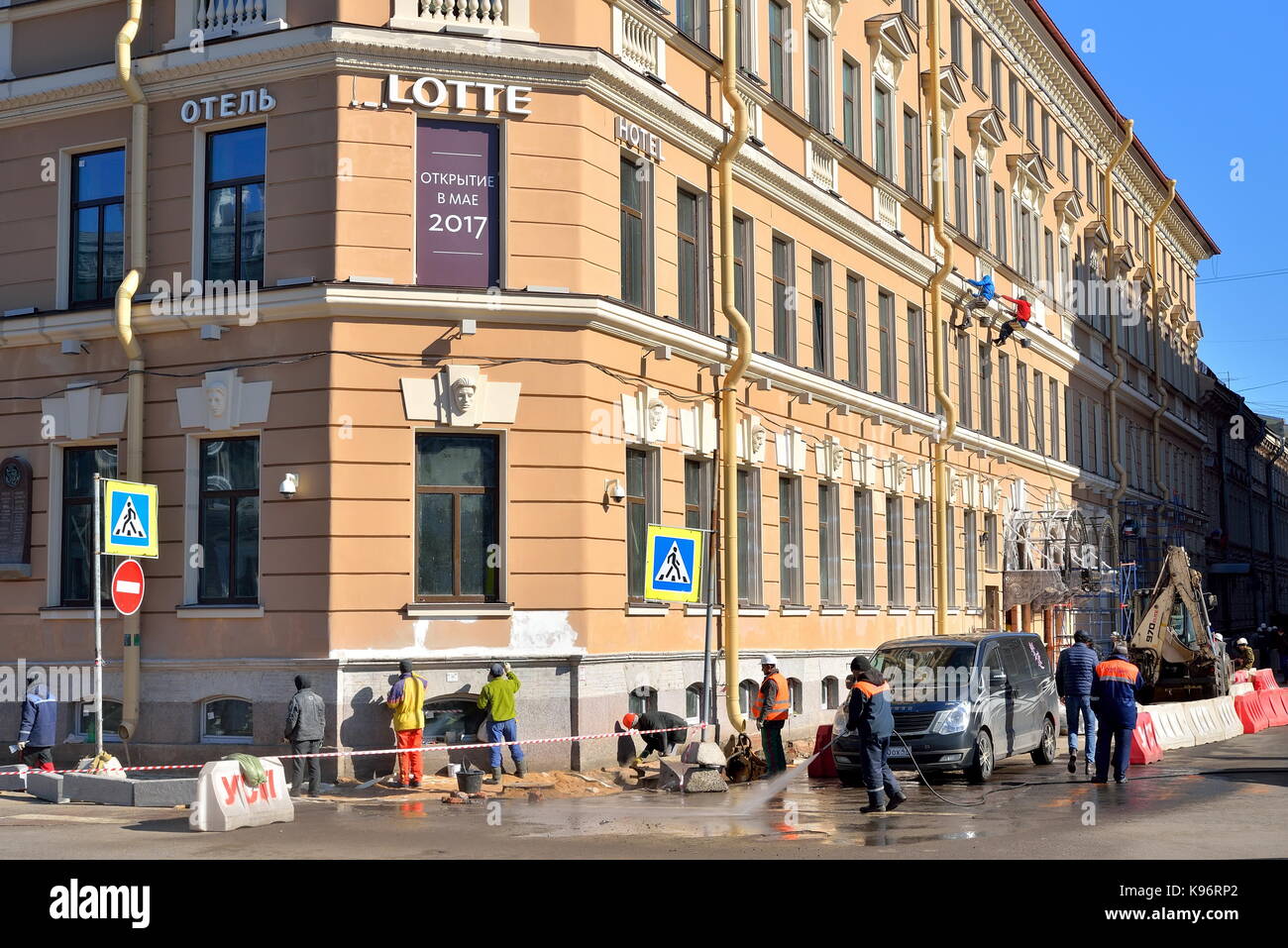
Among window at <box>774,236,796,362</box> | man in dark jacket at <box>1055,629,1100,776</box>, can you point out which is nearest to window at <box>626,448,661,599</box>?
window at <box>774,236,796,362</box>

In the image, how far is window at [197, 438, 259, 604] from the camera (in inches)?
800

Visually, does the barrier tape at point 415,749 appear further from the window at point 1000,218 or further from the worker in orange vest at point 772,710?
the window at point 1000,218

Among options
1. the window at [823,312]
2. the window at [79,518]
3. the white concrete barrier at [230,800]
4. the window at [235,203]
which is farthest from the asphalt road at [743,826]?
the window at [823,312]

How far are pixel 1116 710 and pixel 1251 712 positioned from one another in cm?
1291

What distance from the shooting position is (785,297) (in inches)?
1057

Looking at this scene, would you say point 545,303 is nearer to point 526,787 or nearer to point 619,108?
point 619,108

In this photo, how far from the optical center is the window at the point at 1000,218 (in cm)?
3978

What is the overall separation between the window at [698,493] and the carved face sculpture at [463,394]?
4.64 metres

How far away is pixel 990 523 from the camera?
38.1m

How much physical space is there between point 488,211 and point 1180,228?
169ft

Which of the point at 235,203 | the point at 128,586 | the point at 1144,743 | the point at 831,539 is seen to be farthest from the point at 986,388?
the point at 128,586

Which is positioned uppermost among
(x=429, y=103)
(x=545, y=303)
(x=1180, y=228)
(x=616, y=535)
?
(x=1180, y=228)

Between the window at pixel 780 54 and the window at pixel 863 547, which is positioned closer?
the window at pixel 780 54
